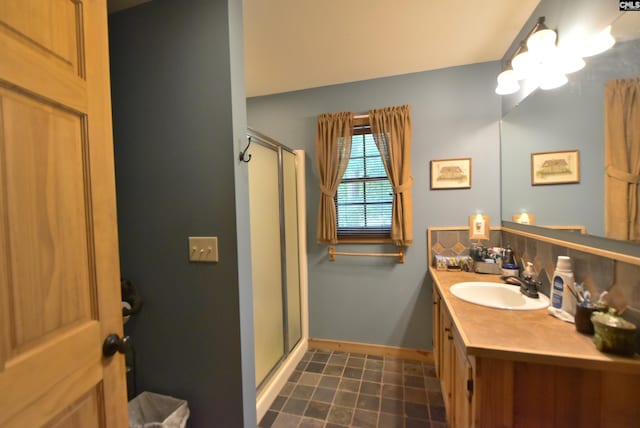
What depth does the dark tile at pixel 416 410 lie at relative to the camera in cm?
163

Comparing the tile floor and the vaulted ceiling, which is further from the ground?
the vaulted ceiling

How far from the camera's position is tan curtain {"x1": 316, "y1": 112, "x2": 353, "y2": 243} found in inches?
89.9

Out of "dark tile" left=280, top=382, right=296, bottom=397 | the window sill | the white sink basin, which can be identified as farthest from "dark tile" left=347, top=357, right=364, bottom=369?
the white sink basin

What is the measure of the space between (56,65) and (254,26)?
129 cm

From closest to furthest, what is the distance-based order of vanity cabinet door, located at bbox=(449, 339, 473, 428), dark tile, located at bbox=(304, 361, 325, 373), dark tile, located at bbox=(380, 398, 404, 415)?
vanity cabinet door, located at bbox=(449, 339, 473, 428), dark tile, located at bbox=(380, 398, 404, 415), dark tile, located at bbox=(304, 361, 325, 373)

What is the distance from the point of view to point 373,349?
232cm

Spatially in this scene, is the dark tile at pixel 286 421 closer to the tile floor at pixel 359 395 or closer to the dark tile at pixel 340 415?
the tile floor at pixel 359 395

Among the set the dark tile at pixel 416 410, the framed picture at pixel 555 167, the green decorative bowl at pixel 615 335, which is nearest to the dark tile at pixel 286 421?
the dark tile at pixel 416 410

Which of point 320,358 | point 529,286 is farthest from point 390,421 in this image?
point 529,286

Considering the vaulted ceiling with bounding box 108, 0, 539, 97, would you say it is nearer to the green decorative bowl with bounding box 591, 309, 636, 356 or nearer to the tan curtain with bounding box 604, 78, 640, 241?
the tan curtain with bounding box 604, 78, 640, 241

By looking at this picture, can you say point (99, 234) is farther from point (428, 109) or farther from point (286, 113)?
point (428, 109)

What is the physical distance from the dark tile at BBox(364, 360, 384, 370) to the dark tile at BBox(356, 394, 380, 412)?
34cm

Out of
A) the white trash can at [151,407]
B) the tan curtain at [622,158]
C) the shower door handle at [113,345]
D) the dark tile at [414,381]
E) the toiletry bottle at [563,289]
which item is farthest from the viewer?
the dark tile at [414,381]

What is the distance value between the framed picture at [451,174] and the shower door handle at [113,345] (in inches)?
86.7
